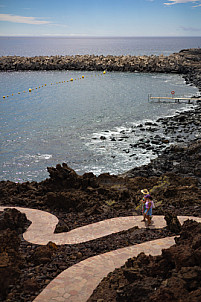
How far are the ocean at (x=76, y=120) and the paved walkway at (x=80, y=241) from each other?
33.0 feet

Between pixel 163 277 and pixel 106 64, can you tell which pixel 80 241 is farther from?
pixel 106 64

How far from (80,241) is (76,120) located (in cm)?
2620

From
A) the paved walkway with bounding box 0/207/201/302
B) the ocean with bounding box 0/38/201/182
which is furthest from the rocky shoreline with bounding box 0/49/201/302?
the ocean with bounding box 0/38/201/182

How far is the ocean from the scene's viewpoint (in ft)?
84.4

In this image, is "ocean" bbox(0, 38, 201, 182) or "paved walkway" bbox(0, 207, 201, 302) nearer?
"paved walkway" bbox(0, 207, 201, 302)

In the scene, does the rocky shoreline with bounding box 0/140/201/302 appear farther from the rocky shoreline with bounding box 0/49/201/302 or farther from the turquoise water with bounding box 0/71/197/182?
the turquoise water with bounding box 0/71/197/182

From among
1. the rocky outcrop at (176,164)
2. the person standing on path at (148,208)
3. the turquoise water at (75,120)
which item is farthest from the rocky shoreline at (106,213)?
the turquoise water at (75,120)

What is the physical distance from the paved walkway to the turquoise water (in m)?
10.1

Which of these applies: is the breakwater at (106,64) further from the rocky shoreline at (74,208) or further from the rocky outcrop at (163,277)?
the rocky outcrop at (163,277)

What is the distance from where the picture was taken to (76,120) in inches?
1464

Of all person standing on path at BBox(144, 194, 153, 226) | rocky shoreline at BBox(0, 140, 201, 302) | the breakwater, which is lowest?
rocky shoreline at BBox(0, 140, 201, 302)

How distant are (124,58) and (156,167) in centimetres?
6701

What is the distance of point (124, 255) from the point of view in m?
10.5

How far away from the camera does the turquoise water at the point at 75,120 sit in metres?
25.7
